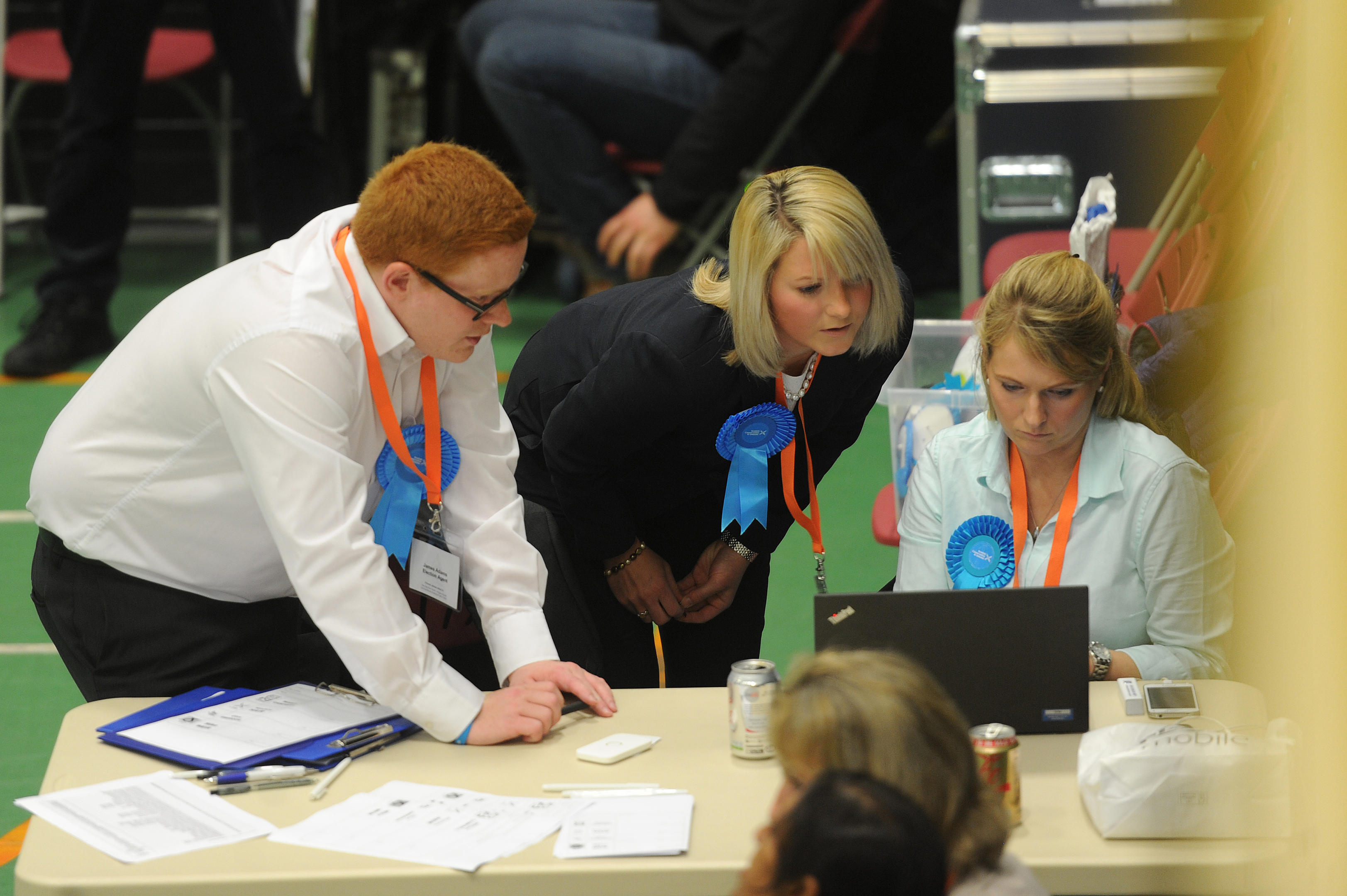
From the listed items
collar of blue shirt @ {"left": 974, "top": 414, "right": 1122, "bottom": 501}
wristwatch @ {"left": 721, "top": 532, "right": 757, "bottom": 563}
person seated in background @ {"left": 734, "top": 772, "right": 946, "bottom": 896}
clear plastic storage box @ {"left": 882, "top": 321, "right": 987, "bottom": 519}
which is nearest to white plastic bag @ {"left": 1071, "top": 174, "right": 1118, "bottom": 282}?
clear plastic storage box @ {"left": 882, "top": 321, "right": 987, "bottom": 519}

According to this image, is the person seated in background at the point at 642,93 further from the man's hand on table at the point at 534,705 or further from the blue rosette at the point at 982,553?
the man's hand on table at the point at 534,705

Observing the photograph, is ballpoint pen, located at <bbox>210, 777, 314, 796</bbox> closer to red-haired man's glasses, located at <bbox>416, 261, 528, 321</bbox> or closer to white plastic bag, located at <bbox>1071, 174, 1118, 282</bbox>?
red-haired man's glasses, located at <bbox>416, 261, 528, 321</bbox>

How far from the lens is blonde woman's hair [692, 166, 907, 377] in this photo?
83.0 inches

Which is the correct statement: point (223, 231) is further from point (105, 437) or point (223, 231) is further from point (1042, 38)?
point (105, 437)

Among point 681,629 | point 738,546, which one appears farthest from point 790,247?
point 681,629

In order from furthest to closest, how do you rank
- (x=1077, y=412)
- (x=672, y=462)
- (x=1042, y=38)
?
(x=1042, y=38)
(x=672, y=462)
(x=1077, y=412)

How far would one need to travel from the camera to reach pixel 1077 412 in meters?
2.15

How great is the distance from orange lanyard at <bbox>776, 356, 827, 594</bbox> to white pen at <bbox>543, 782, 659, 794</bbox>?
0.71 metres

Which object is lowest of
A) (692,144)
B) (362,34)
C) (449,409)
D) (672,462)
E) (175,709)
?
(175,709)

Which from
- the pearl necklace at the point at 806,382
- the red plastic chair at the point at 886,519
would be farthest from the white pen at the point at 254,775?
the red plastic chair at the point at 886,519

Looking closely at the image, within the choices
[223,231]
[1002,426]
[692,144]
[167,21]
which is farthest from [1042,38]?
[167,21]

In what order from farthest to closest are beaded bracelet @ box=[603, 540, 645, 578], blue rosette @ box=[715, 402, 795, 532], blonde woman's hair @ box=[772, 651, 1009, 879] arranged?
beaded bracelet @ box=[603, 540, 645, 578] < blue rosette @ box=[715, 402, 795, 532] < blonde woman's hair @ box=[772, 651, 1009, 879]

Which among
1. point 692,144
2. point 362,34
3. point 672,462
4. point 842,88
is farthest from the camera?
point 362,34

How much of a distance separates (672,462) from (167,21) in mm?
5318
